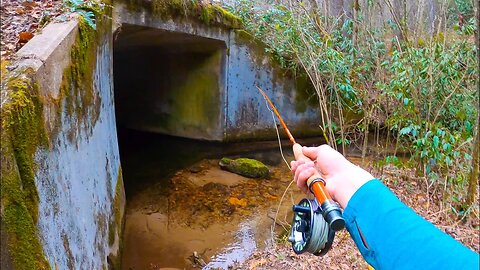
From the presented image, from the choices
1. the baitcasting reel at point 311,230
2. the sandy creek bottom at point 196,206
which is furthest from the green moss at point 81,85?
the sandy creek bottom at point 196,206

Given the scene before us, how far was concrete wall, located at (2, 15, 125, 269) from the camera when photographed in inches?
82.2

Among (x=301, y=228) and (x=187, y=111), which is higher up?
(x=301, y=228)

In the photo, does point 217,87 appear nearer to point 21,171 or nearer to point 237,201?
point 237,201

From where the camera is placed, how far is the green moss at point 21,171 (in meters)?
1.75

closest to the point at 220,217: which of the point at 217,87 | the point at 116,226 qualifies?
the point at 116,226

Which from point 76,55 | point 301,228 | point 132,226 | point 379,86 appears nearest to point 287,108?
point 379,86

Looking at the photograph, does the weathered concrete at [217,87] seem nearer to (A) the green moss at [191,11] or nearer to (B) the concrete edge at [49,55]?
(A) the green moss at [191,11]

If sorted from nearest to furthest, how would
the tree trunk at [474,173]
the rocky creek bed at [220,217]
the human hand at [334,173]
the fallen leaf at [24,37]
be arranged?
1. the human hand at [334,173]
2. the fallen leaf at [24,37]
3. the tree trunk at [474,173]
4. the rocky creek bed at [220,217]

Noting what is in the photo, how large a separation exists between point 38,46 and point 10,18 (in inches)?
31.3

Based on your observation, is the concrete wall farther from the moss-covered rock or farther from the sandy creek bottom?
the moss-covered rock

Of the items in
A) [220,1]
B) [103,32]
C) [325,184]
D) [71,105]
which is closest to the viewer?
[325,184]

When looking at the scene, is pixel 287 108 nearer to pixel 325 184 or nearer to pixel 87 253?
pixel 87 253

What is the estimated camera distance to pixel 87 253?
3.07 metres

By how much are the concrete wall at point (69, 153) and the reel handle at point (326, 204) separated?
141 centimetres
